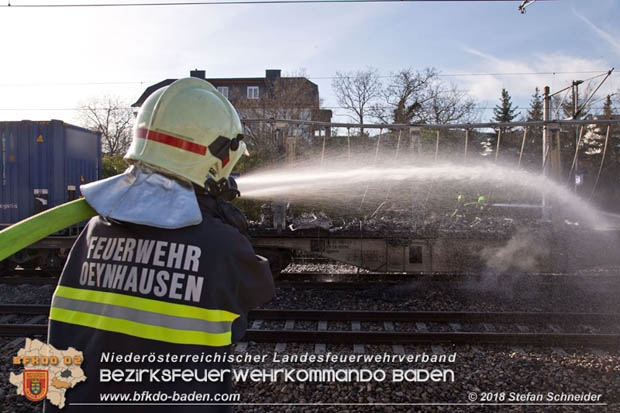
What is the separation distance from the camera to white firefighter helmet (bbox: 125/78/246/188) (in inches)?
63.7

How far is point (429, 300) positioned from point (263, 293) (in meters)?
6.76

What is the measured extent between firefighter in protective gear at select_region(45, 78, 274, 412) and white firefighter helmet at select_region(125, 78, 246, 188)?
55 millimetres

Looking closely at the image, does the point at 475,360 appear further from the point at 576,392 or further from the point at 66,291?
the point at 66,291

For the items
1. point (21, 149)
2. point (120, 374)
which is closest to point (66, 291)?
point (120, 374)

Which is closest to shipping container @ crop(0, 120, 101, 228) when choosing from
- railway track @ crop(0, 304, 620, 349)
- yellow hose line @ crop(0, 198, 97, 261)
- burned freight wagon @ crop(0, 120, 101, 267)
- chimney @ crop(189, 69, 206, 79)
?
burned freight wagon @ crop(0, 120, 101, 267)

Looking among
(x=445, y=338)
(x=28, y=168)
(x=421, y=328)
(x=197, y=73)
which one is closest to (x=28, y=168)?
(x=28, y=168)

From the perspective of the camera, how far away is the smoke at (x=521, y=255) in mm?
8344

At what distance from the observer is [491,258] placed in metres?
8.38

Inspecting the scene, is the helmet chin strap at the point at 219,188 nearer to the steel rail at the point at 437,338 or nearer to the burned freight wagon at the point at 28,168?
the steel rail at the point at 437,338

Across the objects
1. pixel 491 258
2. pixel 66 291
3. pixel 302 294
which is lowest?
pixel 302 294

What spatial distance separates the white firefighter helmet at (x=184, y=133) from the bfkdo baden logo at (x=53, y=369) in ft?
2.60

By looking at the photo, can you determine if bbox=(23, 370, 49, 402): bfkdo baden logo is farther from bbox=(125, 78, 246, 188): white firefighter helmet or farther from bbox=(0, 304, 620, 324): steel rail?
bbox=(0, 304, 620, 324): steel rail

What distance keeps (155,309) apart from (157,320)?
4 centimetres

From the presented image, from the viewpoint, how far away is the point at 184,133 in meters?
1.64
